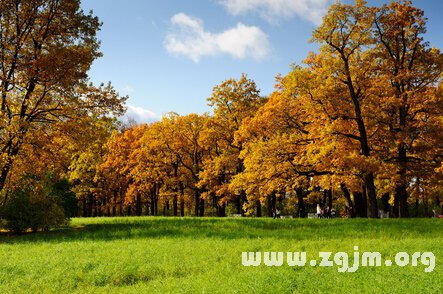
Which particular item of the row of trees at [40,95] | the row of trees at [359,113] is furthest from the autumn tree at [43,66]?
the row of trees at [359,113]

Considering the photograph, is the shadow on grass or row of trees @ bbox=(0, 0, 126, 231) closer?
the shadow on grass

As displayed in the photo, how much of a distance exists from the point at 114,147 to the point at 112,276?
46.8 meters

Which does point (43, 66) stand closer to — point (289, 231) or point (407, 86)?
point (289, 231)

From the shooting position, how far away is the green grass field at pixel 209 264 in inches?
369

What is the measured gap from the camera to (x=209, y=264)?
12398 mm

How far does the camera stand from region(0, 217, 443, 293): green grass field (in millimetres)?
9366

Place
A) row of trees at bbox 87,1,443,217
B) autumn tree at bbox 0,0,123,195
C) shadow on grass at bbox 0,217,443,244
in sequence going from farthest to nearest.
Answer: row of trees at bbox 87,1,443,217 → autumn tree at bbox 0,0,123,195 → shadow on grass at bbox 0,217,443,244

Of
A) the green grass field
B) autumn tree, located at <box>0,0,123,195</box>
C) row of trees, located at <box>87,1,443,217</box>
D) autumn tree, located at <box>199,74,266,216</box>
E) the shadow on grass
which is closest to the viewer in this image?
the green grass field

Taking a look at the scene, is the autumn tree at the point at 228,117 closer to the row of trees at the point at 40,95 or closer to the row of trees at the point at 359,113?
the row of trees at the point at 359,113

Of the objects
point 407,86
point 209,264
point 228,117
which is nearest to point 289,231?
point 209,264

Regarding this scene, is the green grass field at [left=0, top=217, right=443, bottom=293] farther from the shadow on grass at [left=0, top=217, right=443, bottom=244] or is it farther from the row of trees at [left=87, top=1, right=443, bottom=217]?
the row of trees at [left=87, top=1, right=443, bottom=217]

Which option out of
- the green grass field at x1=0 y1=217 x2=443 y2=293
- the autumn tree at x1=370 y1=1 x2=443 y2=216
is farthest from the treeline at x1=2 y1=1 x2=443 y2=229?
the green grass field at x1=0 y1=217 x2=443 y2=293

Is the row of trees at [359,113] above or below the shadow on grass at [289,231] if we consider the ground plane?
above

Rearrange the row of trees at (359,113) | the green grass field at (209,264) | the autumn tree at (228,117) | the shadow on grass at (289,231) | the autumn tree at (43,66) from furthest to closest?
the autumn tree at (228,117)
the row of trees at (359,113)
the autumn tree at (43,66)
the shadow on grass at (289,231)
the green grass field at (209,264)
